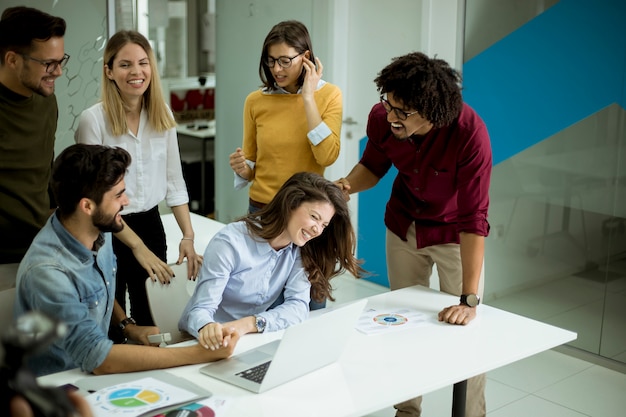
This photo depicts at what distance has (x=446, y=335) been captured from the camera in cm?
267

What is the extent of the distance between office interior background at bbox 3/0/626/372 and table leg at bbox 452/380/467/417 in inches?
70.2

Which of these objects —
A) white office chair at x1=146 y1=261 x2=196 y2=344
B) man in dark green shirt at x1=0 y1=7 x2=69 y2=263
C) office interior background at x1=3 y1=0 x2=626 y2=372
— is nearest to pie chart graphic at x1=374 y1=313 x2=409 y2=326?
white office chair at x1=146 y1=261 x2=196 y2=344

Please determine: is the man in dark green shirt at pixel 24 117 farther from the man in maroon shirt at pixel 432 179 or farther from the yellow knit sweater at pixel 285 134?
the man in maroon shirt at pixel 432 179

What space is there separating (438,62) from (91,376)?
1578mm

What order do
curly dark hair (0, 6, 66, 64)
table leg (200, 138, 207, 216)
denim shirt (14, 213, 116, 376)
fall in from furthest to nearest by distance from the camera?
table leg (200, 138, 207, 216) < curly dark hair (0, 6, 66, 64) < denim shirt (14, 213, 116, 376)

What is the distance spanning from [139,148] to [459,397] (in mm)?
1583

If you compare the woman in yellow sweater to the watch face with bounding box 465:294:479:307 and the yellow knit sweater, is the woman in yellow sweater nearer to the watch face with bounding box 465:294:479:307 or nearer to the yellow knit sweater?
the yellow knit sweater

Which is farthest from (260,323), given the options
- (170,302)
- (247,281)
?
(170,302)

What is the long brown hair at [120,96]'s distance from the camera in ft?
10.2

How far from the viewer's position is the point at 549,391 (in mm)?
3846

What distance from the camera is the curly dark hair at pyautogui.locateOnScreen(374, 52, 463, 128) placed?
8.93 ft

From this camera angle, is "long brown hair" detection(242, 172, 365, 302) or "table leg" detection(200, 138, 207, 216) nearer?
"long brown hair" detection(242, 172, 365, 302)

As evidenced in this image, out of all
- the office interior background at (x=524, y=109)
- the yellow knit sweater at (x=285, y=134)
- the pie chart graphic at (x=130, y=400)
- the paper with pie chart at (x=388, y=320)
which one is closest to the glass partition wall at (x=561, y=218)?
the office interior background at (x=524, y=109)

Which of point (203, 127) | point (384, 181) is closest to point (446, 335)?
point (384, 181)
